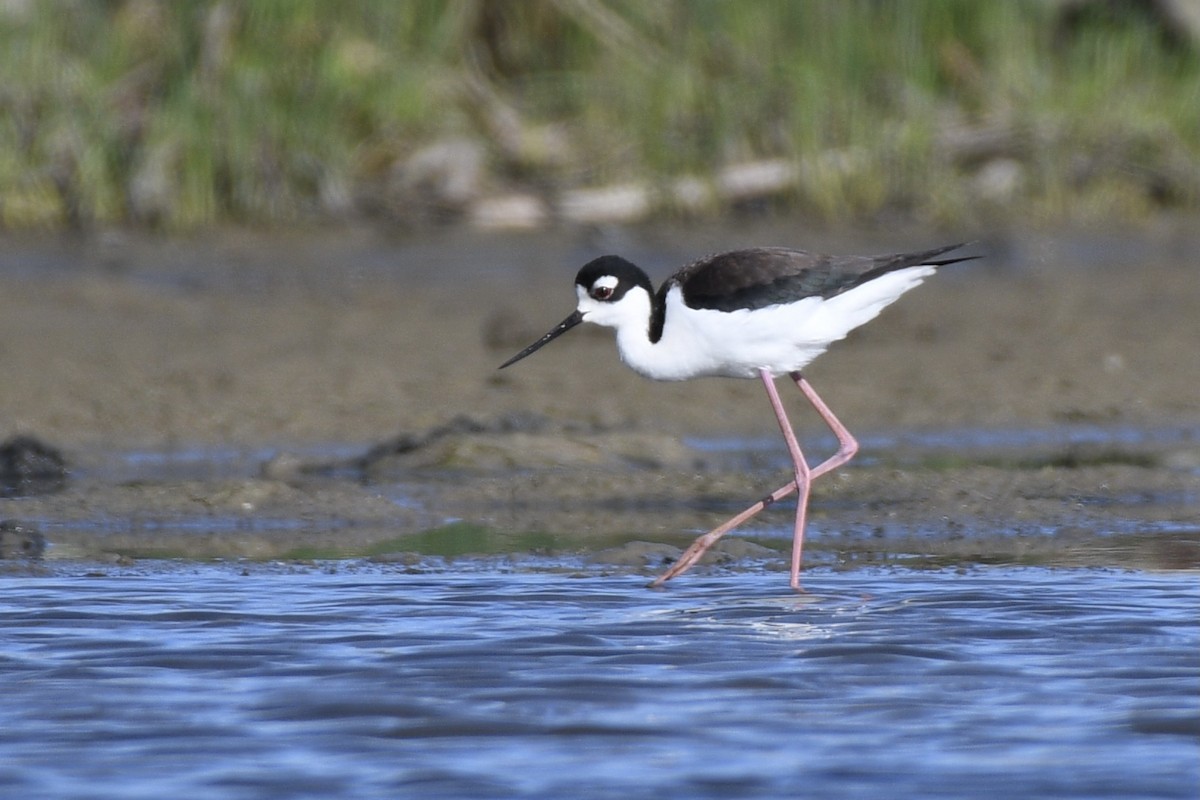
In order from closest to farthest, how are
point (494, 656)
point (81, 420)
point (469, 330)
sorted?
point (494, 656)
point (81, 420)
point (469, 330)

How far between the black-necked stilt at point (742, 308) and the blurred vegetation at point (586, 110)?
6655 millimetres

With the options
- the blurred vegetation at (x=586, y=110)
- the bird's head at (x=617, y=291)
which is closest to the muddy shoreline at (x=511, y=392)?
the blurred vegetation at (x=586, y=110)

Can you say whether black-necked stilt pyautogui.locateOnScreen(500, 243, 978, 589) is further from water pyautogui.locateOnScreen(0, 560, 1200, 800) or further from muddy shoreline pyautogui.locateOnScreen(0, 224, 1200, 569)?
water pyautogui.locateOnScreen(0, 560, 1200, 800)

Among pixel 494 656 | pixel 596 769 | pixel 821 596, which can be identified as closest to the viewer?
pixel 596 769

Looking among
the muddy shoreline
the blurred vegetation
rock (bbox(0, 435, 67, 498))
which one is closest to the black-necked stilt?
the muddy shoreline

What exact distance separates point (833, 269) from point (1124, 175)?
804 centimetres

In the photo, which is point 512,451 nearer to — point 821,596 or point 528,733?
point 821,596

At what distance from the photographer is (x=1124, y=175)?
14.2m

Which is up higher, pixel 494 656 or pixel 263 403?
pixel 263 403

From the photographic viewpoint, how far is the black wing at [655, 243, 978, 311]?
6.66 m

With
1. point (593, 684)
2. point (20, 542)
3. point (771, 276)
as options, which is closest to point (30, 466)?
point (20, 542)

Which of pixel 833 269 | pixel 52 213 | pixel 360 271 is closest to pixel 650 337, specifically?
pixel 833 269

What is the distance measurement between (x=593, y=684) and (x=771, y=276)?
2.10m

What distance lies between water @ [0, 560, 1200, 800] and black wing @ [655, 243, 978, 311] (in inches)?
35.3
